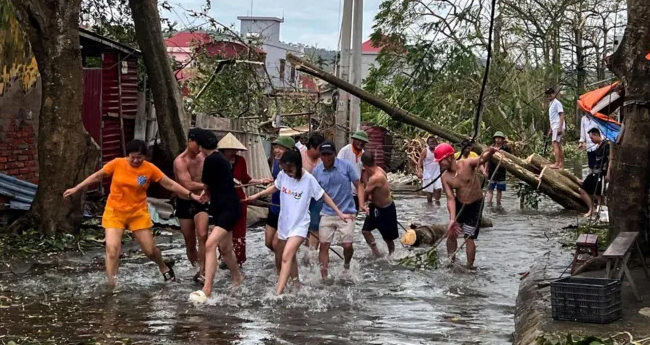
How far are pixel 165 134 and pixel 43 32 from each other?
155 inches

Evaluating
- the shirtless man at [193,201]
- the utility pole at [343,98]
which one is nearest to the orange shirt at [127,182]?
the shirtless man at [193,201]

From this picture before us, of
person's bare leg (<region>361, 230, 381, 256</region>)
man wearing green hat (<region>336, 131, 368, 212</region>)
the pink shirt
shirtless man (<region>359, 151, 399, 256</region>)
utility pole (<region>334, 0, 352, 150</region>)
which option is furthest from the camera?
utility pole (<region>334, 0, 352, 150</region>)

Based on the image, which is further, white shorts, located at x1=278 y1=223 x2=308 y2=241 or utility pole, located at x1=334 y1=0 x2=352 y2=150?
utility pole, located at x1=334 y1=0 x2=352 y2=150

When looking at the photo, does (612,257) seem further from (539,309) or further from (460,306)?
(460,306)

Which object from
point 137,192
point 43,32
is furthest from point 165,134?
point 137,192

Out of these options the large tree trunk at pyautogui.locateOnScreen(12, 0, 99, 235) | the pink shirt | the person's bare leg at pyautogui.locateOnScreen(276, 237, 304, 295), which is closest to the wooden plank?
the person's bare leg at pyautogui.locateOnScreen(276, 237, 304, 295)

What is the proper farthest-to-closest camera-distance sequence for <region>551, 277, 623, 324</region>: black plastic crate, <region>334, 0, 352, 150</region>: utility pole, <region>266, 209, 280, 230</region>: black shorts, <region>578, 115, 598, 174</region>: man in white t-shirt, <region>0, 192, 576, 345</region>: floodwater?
1. <region>334, 0, 352, 150</region>: utility pole
2. <region>578, 115, 598, 174</region>: man in white t-shirt
3. <region>266, 209, 280, 230</region>: black shorts
4. <region>0, 192, 576, 345</region>: floodwater
5. <region>551, 277, 623, 324</region>: black plastic crate

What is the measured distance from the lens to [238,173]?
38.0 feet

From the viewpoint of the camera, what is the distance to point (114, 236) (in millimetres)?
10484

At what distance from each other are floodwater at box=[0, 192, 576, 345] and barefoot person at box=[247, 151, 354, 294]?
1.67ft

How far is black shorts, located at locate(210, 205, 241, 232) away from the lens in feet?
33.0

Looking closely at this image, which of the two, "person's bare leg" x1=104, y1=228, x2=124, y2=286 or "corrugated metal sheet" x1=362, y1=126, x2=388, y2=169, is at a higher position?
"corrugated metal sheet" x1=362, y1=126, x2=388, y2=169

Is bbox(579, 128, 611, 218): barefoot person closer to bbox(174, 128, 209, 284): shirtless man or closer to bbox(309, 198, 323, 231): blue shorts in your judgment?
bbox(309, 198, 323, 231): blue shorts

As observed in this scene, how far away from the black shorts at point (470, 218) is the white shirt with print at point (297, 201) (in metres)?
2.81
